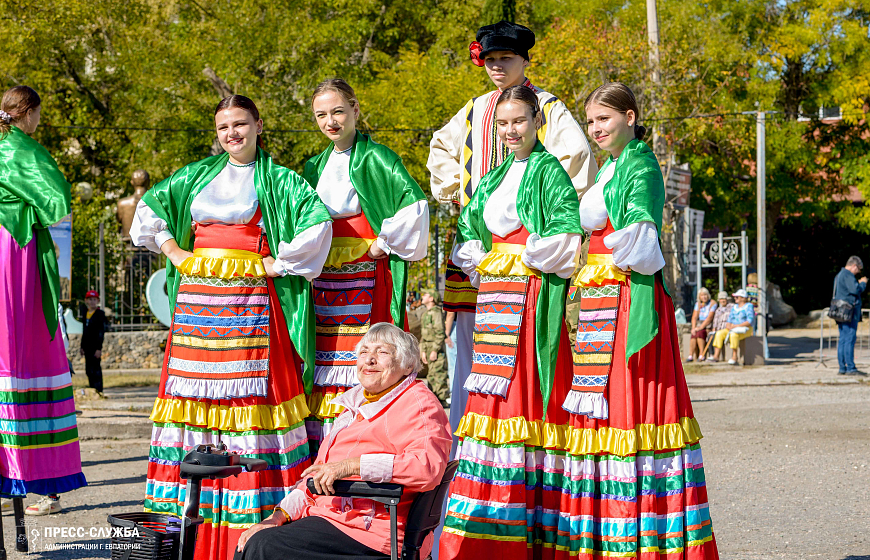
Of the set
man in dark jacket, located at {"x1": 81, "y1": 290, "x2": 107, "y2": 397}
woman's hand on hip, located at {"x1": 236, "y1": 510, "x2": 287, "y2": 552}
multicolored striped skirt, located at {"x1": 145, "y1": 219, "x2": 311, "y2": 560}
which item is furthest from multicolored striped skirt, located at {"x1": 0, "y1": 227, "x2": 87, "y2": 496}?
man in dark jacket, located at {"x1": 81, "y1": 290, "x2": 107, "y2": 397}

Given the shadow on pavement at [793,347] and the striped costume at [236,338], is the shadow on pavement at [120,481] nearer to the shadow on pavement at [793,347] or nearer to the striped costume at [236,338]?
the striped costume at [236,338]

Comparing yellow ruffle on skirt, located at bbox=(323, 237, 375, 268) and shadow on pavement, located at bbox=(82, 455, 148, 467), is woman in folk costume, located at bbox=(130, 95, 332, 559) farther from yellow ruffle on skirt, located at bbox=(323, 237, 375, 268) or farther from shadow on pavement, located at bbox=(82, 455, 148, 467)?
shadow on pavement, located at bbox=(82, 455, 148, 467)

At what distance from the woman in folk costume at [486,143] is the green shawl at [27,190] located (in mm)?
2137

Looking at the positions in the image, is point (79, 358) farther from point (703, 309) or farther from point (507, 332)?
point (507, 332)

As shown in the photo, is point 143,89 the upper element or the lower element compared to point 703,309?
upper

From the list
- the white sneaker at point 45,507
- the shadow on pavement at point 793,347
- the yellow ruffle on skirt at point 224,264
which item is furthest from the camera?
the shadow on pavement at point 793,347

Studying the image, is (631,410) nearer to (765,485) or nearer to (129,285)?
(765,485)

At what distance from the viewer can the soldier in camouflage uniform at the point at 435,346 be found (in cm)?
1200

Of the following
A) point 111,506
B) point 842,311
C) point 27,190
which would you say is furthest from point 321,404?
point 842,311

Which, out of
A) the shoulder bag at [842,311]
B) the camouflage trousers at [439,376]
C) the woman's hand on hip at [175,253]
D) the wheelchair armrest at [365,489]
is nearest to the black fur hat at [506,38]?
the woman's hand on hip at [175,253]

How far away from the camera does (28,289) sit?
17.6 ft

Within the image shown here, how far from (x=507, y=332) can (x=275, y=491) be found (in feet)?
4.33

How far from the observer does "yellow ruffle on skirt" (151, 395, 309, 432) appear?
4.59 m

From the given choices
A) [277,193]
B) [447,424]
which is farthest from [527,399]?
[277,193]
